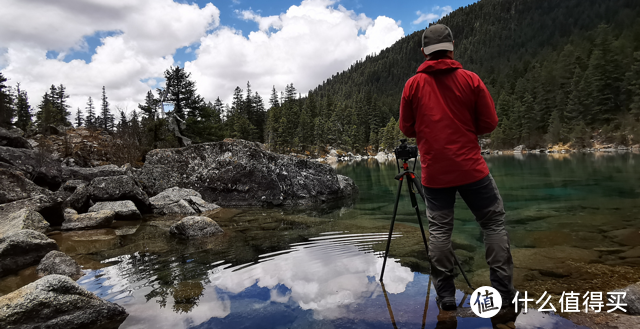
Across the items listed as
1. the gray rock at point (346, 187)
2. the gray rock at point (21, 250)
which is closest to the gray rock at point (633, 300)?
the gray rock at point (21, 250)

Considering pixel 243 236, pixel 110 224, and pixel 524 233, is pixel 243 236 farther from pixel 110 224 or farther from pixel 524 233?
pixel 524 233

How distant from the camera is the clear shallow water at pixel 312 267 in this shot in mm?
3006

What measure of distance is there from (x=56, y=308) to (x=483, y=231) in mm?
4014

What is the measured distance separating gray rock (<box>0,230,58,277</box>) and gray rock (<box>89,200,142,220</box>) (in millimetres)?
3413

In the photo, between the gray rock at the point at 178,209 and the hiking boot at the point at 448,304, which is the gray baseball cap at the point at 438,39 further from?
the gray rock at the point at 178,209

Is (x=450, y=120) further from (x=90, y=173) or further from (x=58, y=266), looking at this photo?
(x=90, y=173)

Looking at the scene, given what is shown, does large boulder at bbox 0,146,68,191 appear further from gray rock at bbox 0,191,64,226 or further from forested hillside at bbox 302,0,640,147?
forested hillside at bbox 302,0,640,147

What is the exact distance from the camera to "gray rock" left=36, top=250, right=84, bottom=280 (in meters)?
4.34

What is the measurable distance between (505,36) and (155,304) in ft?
662

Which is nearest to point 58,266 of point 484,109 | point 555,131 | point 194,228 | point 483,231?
point 194,228

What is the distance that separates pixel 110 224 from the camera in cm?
768

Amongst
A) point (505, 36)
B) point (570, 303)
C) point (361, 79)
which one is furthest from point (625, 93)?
point (361, 79)

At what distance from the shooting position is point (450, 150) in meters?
2.83

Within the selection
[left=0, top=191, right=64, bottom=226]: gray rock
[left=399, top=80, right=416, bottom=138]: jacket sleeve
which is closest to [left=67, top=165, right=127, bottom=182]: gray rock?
[left=0, top=191, right=64, bottom=226]: gray rock
